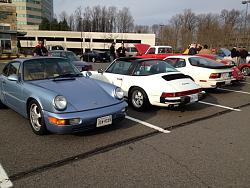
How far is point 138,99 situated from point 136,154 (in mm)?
2458

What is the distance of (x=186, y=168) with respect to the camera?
3033 millimetres

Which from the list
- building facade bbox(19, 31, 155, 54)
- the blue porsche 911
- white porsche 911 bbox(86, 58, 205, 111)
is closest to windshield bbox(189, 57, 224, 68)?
white porsche 911 bbox(86, 58, 205, 111)

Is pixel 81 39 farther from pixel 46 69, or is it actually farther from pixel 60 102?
pixel 60 102

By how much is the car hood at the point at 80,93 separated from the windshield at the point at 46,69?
0.86ft

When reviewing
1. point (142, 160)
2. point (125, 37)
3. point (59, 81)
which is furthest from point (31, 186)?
point (125, 37)

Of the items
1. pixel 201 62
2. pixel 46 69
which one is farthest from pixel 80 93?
pixel 201 62

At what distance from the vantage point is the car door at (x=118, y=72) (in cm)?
616

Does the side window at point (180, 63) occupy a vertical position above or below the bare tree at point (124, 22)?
below

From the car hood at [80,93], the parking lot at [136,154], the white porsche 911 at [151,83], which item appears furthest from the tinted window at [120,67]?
the car hood at [80,93]

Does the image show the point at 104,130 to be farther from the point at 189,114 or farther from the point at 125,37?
the point at 125,37

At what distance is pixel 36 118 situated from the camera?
13.4ft

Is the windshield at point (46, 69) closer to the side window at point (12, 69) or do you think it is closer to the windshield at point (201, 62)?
the side window at point (12, 69)

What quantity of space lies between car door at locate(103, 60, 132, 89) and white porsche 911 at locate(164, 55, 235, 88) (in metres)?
2.71

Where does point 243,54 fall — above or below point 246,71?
above
